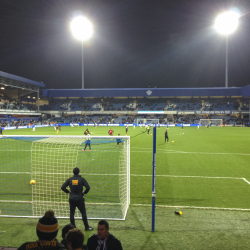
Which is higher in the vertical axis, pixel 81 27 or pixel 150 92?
pixel 81 27

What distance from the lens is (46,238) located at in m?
2.31

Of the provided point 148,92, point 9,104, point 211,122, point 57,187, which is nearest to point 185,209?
point 57,187

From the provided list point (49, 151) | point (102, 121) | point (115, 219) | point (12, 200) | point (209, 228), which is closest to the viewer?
point (209, 228)

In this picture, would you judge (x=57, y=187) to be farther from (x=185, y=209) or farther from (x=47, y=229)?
(x=47, y=229)

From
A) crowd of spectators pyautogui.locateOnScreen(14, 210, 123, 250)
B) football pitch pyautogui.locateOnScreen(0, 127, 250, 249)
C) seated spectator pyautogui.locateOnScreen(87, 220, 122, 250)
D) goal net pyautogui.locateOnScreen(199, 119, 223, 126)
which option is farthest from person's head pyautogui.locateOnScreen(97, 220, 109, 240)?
goal net pyautogui.locateOnScreen(199, 119, 223, 126)

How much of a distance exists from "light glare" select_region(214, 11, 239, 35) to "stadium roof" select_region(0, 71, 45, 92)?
4863 centimetres

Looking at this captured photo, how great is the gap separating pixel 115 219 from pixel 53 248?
365cm

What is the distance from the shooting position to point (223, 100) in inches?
2643

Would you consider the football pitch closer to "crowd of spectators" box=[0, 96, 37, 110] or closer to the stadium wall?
"crowd of spectators" box=[0, 96, 37, 110]

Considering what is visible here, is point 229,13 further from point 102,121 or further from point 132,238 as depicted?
point 132,238

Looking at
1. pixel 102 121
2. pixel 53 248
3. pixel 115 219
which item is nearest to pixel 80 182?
pixel 115 219

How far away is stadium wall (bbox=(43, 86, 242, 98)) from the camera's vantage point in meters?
61.6

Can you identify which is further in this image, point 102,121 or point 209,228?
point 102,121

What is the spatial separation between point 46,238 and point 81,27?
2076 inches
